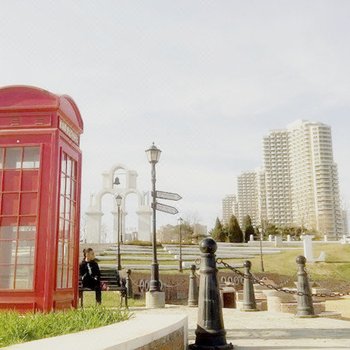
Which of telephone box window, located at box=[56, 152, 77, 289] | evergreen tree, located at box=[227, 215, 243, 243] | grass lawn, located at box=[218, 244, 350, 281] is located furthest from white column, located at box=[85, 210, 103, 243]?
telephone box window, located at box=[56, 152, 77, 289]

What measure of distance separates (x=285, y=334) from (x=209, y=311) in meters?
1.73

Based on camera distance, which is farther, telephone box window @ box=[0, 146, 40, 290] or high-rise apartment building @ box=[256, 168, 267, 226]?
high-rise apartment building @ box=[256, 168, 267, 226]

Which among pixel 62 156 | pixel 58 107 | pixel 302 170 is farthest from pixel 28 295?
pixel 302 170

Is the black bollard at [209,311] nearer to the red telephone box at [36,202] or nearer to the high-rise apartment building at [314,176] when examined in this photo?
the red telephone box at [36,202]

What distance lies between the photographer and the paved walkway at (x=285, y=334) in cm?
544

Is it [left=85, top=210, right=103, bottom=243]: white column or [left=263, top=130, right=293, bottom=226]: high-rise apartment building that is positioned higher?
[left=263, top=130, right=293, bottom=226]: high-rise apartment building

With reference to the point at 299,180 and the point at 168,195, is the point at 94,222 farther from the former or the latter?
the point at 299,180

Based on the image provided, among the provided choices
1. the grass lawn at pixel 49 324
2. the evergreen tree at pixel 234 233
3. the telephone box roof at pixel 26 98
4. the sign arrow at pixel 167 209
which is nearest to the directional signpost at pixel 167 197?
the sign arrow at pixel 167 209

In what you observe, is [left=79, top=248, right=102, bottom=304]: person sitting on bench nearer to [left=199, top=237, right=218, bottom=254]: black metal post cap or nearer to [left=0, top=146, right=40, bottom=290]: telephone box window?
[left=0, top=146, right=40, bottom=290]: telephone box window

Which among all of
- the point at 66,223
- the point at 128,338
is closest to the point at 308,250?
the point at 66,223

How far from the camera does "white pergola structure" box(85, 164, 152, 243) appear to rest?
54.3 m

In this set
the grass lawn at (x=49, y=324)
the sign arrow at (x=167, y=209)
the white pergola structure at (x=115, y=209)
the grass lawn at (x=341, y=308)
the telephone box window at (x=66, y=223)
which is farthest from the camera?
the white pergola structure at (x=115, y=209)

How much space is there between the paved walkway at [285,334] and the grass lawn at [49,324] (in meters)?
1.62

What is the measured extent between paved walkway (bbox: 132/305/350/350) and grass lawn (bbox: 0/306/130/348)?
1620mm
